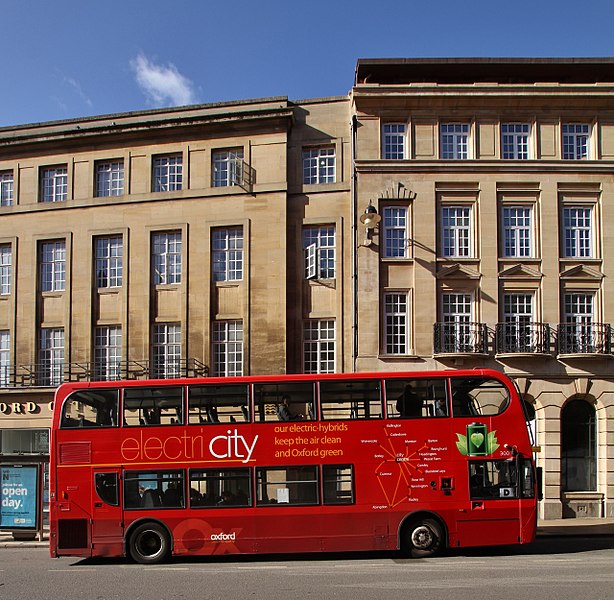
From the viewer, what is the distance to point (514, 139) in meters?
24.6

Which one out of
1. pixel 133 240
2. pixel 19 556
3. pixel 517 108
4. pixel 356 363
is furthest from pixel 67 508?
pixel 517 108

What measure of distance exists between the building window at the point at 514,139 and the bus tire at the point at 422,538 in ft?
46.3

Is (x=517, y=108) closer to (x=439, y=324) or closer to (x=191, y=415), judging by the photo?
(x=439, y=324)

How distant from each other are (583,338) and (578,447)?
353 cm

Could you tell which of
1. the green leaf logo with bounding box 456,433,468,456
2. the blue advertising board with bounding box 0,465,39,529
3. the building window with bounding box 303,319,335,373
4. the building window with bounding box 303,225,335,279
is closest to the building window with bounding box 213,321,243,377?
the building window with bounding box 303,319,335,373

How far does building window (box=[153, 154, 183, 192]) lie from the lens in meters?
26.2

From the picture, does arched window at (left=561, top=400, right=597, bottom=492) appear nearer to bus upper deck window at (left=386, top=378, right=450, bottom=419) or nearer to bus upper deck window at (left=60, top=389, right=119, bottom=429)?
bus upper deck window at (left=386, top=378, right=450, bottom=419)

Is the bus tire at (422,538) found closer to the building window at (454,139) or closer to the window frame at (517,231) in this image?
the window frame at (517,231)

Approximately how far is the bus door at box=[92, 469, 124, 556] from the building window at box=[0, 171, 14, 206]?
16.1 meters

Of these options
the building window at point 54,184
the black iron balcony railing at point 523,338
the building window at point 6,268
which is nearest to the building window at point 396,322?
the black iron balcony railing at point 523,338

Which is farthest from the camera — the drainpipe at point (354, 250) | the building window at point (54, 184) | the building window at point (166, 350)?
the building window at point (54, 184)

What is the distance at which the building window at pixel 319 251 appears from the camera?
81.3ft

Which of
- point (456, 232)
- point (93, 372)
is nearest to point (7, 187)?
point (93, 372)

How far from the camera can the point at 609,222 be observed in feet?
78.7
